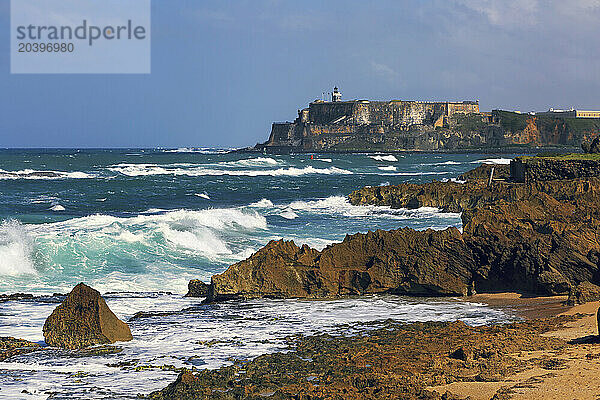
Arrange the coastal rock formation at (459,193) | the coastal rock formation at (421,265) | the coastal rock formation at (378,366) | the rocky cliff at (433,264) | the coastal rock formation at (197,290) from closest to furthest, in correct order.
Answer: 1. the coastal rock formation at (378,366)
2. the rocky cliff at (433,264)
3. the coastal rock formation at (421,265)
4. the coastal rock formation at (197,290)
5. the coastal rock formation at (459,193)

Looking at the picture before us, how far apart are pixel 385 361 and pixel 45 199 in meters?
31.4

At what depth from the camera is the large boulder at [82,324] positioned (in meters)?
8.75

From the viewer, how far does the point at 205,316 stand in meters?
10.4

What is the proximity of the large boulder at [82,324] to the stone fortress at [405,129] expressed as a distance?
436 feet

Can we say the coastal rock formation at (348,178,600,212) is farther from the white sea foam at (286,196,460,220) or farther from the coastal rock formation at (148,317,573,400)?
the coastal rock formation at (148,317,573,400)

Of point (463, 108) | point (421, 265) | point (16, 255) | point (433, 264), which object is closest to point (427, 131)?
point (463, 108)

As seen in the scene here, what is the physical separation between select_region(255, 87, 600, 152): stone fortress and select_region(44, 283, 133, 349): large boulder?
436ft

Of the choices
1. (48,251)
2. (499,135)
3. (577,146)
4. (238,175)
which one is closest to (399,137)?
(499,135)

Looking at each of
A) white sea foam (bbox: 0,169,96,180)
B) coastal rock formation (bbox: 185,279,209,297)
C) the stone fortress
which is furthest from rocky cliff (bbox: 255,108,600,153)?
coastal rock formation (bbox: 185,279,209,297)

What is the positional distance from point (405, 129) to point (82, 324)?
137 meters

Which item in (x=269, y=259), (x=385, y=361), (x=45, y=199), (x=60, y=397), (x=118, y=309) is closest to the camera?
(x=60, y=397)

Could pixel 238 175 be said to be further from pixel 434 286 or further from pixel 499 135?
pixel 499 135

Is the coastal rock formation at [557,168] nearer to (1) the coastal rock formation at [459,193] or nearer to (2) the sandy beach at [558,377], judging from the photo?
(1) the coastal rock formation at [459,193]

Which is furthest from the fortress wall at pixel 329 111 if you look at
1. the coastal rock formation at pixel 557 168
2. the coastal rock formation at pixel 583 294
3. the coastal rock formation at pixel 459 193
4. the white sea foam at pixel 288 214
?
the coastal rock formation at pixel 583 294
